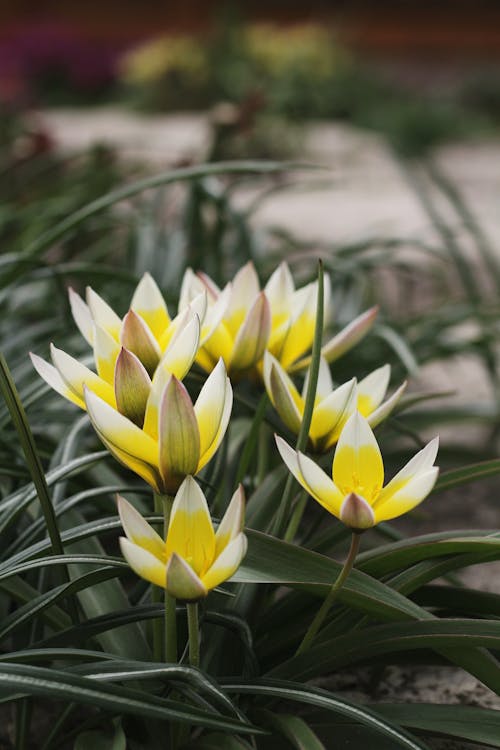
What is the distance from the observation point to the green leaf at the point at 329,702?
22.4 inches

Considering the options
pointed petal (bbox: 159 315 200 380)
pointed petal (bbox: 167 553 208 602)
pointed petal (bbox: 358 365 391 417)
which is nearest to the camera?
pointed petal (bbox: 167 553 208 602)

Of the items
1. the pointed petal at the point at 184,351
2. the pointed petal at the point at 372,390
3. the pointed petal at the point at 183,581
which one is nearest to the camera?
the pointed petal at the point at 183,581

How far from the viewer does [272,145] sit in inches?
175

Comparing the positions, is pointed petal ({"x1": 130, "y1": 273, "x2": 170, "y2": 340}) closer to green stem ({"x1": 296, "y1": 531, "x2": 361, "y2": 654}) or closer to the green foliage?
the green foliage

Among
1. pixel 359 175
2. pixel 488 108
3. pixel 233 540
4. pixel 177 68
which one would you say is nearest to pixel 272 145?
pixel 359 175

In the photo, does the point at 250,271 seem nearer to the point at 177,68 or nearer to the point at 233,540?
the point at 233,540

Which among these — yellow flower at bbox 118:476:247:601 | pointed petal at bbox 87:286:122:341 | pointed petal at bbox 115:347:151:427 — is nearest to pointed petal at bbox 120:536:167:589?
yellow flower at bbox 118:476:247:601

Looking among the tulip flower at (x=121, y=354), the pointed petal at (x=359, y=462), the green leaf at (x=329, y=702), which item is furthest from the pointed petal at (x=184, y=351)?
the green leaf at (x=329, y=702)

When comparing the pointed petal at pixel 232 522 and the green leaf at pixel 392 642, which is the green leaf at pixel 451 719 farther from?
the pointed petal at pixel 232 522

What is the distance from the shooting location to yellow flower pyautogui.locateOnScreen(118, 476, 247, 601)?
490 millimetres

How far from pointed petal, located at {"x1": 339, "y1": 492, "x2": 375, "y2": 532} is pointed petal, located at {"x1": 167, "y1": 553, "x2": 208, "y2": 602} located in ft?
0.28

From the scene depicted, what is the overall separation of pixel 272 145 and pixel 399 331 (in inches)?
129

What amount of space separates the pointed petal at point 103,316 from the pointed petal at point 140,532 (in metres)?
0.19

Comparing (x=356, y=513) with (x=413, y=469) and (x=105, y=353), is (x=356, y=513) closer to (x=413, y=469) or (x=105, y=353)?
(x=413, y=469)
